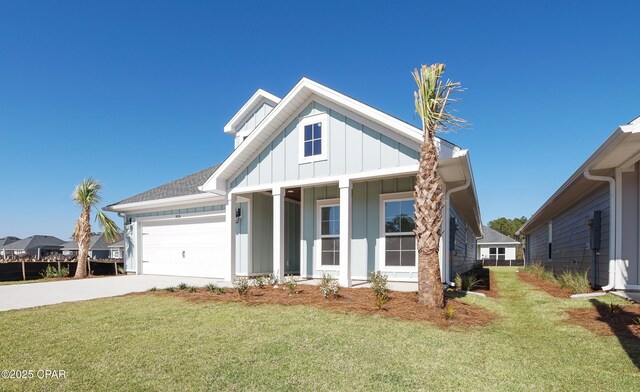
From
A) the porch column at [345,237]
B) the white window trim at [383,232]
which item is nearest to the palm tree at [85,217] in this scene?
the porch column at [345,237]

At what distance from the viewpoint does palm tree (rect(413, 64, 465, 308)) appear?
623cm

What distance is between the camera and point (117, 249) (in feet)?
123

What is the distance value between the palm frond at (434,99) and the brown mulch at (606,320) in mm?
3943

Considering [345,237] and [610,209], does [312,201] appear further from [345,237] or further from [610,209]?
[610,209]

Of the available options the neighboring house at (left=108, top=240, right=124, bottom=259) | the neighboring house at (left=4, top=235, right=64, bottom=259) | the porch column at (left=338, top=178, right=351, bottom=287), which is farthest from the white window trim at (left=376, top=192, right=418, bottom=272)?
the neighboring house at (left=4, top=235, right=64, bottom=259)

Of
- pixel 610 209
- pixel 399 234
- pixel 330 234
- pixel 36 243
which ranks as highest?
pixel 610 209

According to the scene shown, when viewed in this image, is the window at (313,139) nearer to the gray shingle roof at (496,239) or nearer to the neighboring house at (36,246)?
the gray shingle roof at (496,239)

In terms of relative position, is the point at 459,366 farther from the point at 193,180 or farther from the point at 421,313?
the point at 193,180

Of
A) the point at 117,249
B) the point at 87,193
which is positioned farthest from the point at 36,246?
the point at 87,193

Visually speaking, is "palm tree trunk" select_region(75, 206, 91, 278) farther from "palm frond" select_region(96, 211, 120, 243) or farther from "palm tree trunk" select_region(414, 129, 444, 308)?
"palm tree trunk" select_region(414, 129, 444, 308)

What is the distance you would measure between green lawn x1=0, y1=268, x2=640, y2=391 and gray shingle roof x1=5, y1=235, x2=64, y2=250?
45.8 metres

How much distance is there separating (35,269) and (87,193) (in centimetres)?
366

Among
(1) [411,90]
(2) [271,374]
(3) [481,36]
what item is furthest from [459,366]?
(3) [481,36]

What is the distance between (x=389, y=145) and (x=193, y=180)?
9.74 meters
